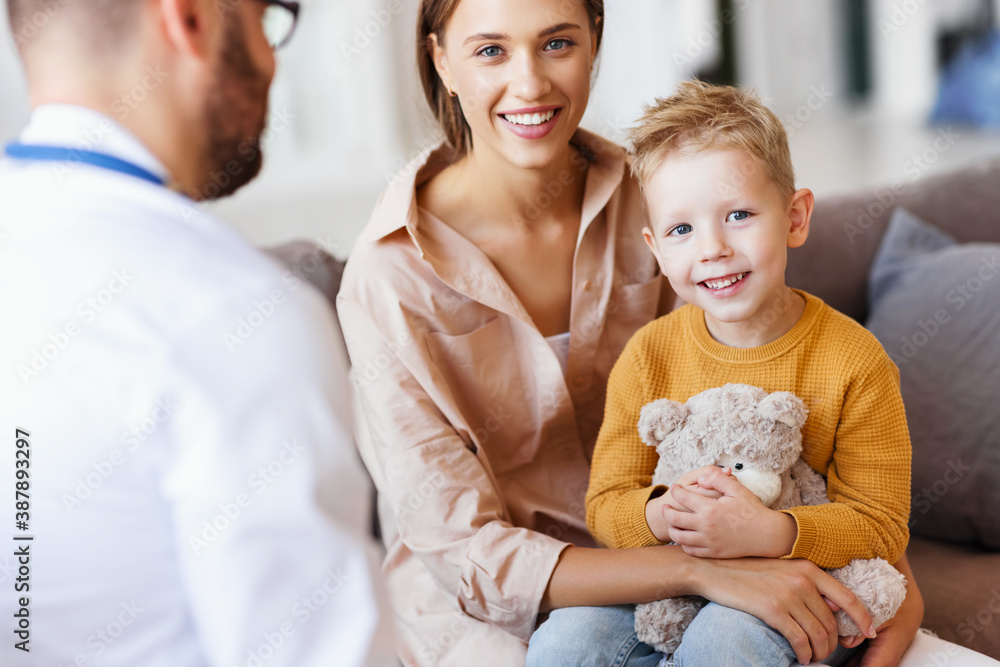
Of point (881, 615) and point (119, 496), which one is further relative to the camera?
point (881, 615)

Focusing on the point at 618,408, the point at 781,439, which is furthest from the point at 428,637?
the point at 781,439

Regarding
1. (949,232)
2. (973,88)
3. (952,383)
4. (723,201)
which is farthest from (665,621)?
(973,88)

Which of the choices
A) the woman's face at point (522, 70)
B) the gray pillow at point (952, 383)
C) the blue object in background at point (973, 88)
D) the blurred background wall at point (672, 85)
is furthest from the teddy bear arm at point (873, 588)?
the blue object in background at point (973, 88)

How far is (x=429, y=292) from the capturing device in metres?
1.40

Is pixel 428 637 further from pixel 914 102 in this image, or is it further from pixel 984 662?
pixel 914 102

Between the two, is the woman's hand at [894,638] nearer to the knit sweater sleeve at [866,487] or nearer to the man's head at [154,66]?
the knit sweater sleeve at [866,487]

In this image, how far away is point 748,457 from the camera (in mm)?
1124

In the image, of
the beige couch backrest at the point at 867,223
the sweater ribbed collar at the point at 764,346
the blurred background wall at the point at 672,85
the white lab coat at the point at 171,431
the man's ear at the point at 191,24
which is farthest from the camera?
the blurred background wall at the point at 672,85

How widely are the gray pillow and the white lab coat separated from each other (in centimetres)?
124

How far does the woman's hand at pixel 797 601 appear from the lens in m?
1.09

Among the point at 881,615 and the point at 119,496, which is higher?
the point at 119,496

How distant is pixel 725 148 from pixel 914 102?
963cm

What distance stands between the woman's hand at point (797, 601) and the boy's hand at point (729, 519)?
0.03 meters

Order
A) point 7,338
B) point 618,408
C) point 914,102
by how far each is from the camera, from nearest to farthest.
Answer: point 7,338, point 618,408, point 914,102
